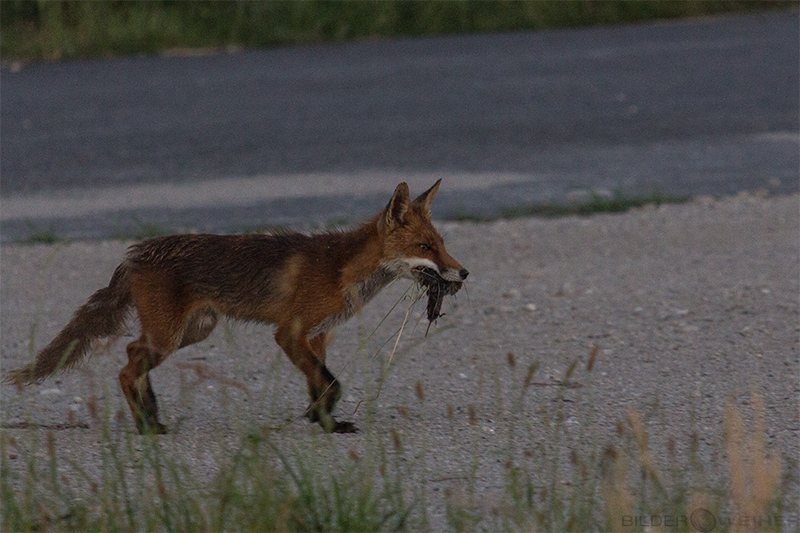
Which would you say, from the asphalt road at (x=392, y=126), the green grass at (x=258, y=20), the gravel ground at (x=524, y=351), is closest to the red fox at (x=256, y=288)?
the gravel ground at (x=524, y=351)

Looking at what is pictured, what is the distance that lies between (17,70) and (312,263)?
9419 millimetres

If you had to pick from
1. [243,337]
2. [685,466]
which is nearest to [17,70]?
[243,337]

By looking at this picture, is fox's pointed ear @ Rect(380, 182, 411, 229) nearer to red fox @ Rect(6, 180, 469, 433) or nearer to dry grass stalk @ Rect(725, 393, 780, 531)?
red fox @ Rect(6, 180, 469, 433)

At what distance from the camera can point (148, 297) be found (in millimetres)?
4660

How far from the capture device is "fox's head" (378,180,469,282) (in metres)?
4.69

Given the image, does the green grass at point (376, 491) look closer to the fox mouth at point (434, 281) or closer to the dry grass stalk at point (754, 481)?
the dry grass stalk at point (754, 481)

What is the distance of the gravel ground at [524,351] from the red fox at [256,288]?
0.20m

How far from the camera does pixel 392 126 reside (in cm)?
1089

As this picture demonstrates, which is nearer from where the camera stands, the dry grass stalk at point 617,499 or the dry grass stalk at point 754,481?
the dry grass stalk at point 754,481

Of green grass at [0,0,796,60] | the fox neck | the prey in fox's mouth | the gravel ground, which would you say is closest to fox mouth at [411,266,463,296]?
the prey in fox's mouth

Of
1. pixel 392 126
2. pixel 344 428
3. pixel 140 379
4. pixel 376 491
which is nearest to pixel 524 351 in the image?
pixel 344 428

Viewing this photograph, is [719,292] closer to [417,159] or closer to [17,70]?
[417,159]

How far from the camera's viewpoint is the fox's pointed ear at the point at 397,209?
15.5 feet

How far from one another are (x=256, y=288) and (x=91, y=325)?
769 millimetres
